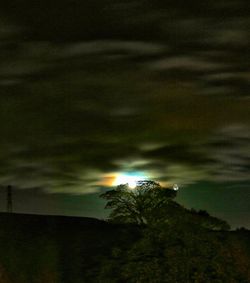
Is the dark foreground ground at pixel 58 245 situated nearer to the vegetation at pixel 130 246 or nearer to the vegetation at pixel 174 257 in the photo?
the vegetation at pixel 130 246

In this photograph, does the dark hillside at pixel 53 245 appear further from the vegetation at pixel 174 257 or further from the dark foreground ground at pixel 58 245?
the vegetation at pixel 174 257

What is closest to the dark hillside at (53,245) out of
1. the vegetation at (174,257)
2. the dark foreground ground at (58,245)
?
the dark foreground ground at (58,245)

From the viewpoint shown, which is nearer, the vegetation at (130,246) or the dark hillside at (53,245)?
the vegetation at (130,246)

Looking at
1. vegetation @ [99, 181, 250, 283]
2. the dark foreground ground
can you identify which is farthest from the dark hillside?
vegetation @ [99, 181, 250, 283]

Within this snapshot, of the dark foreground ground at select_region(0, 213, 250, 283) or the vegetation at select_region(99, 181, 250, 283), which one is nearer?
the vegetation at select_region(99, 181, 250, 283)

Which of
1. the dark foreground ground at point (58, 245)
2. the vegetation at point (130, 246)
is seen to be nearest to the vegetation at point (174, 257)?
the vegetation at point (130, 246)

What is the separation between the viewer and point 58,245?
1955 inches

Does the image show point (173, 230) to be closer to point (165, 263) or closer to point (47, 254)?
point (165, 263)

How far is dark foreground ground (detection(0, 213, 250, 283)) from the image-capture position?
45.1m

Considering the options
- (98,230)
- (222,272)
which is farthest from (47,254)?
(222,272)

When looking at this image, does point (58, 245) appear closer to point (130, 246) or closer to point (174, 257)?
point (130, 246)

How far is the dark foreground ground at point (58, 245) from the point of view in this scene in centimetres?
4512

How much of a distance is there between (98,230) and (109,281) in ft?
50.1

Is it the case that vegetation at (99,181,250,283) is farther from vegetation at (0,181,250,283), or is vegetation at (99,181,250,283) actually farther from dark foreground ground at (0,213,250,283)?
dark foreground ground at (0,213,250,283)
